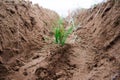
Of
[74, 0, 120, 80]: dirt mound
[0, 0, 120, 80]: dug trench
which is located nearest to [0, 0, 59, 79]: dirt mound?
[0, 0, 120, 80]: dug trench

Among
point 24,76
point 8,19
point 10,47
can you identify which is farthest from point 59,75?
point 8,19

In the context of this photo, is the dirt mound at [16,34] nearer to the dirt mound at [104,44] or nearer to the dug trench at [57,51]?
the dug trench at [57,51]

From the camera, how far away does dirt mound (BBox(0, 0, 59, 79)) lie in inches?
123

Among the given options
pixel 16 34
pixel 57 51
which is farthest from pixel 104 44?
pixel 16 34

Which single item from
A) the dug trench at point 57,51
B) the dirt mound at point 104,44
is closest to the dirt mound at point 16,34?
the dug trench at point 57,51

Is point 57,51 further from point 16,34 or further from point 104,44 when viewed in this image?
point 16,34

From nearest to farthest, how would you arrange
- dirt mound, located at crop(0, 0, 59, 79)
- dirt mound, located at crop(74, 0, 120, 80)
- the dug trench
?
dirt mound, located at crop(74, 0, 120, 80)
the dug trench
dirt mound, located at crop(0, 0, 59, 79)

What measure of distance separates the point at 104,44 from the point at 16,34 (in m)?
1.40

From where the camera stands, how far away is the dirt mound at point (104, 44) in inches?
94.4

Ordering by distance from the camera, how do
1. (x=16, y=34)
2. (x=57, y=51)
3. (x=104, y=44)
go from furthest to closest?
(x=16, y=34), (x=57, y=51), (x=104, y=44)

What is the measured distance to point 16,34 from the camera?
354 cm

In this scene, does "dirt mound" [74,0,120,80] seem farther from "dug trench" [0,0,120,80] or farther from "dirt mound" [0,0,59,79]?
"dirt mound" [0,0,59,79]

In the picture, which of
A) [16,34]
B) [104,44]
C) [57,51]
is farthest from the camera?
[16,34]

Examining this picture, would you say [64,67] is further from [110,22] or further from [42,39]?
[42,39]
